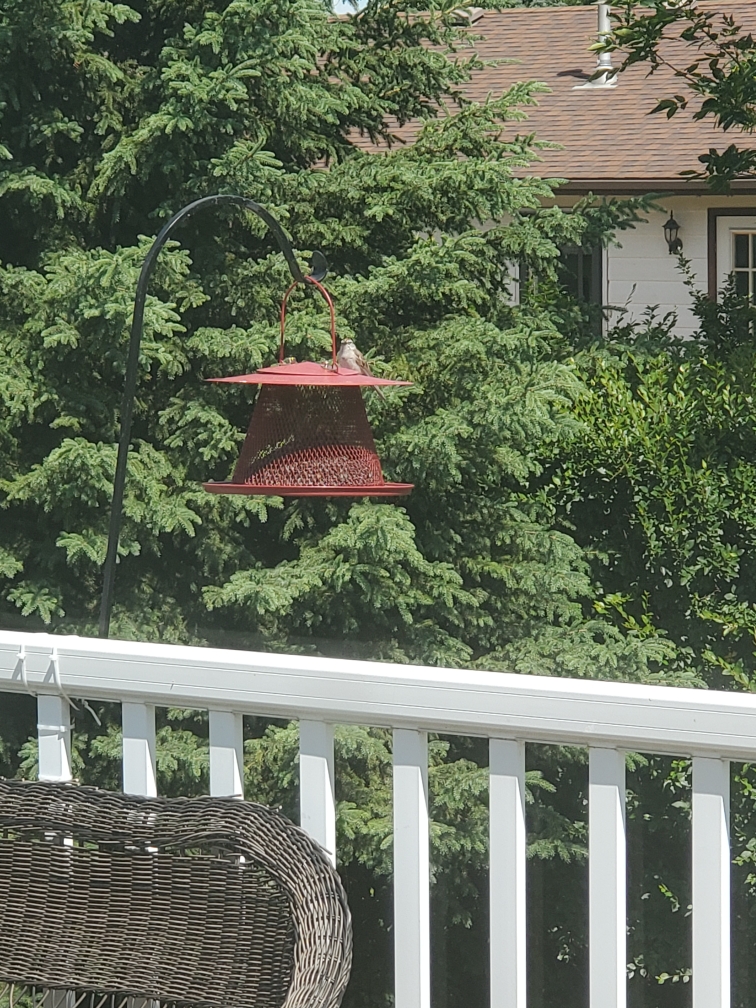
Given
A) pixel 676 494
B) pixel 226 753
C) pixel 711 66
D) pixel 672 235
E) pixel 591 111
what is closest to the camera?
pixel 226 753

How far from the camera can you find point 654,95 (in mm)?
10789

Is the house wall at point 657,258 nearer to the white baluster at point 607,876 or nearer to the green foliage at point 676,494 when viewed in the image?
the green foliage at point 676,494

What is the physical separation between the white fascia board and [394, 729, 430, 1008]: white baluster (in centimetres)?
4

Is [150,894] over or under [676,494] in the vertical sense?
over

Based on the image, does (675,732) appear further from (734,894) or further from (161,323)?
(161,323)

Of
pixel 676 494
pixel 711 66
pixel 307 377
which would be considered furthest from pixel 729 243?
pixel 307 377

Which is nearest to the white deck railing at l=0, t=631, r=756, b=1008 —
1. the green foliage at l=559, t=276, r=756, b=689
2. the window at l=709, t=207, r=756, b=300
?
the green foliage at l=559, t=276, r=756, b=689

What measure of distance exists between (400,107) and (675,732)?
4339mm

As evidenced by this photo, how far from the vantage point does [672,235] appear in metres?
9.81

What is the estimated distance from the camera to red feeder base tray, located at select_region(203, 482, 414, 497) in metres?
2.35

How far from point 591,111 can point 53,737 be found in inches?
404

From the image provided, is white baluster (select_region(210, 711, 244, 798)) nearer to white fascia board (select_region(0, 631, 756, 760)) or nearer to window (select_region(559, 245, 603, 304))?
white fascia board (select_region(0, 631, 756, 760))

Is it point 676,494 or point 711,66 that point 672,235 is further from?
point 676,494

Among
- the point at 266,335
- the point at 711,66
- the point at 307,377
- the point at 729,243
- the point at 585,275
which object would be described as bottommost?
the point at 585,275
